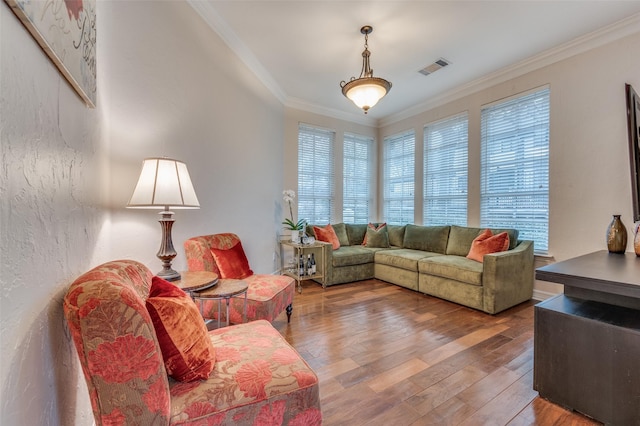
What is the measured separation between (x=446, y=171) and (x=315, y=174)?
2.17 m

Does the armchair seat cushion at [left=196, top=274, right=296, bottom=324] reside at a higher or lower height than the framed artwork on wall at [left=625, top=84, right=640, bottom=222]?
lower

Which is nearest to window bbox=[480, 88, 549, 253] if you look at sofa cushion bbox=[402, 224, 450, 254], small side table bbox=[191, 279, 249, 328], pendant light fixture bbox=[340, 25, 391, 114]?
sofa cushion bbox=[402, 224, 450, 254]

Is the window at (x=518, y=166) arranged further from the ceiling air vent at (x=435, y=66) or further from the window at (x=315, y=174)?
the window at (x=315, y=174)

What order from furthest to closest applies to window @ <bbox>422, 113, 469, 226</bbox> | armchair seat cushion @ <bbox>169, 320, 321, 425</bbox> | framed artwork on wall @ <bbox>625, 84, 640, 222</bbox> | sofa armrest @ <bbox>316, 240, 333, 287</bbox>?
window @ <bbox>422, 113, 469, 226</bbox>
sofa armrest @ <bbox>316, 240, 333, 287</bbox>
framed artwork on wall @ <bbox>625, 84, 640, 222</bbox>
armchair seat cushion @ <bbox>169, 320, 321, 425</bbox>

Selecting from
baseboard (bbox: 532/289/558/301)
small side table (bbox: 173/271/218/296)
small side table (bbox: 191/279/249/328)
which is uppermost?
small side table (bbox: 173/271/218/296)

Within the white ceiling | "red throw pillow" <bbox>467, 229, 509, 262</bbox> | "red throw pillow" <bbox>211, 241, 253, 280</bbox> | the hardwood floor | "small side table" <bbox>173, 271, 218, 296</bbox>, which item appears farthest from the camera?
"red throw pillow" <bbox>467, 229, 509, 262</bbox>

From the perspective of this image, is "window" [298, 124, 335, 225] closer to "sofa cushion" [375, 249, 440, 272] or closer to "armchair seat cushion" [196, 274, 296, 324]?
"sofa cushion" [375, 249, 440, 272]

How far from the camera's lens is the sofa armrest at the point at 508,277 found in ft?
9.33

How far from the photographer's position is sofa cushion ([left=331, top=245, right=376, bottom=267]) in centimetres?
400

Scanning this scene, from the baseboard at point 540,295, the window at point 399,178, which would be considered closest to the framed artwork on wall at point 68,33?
the baseboard at point 540,295

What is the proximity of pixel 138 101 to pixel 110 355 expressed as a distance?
1.68m

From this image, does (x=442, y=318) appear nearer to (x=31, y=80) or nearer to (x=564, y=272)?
(x=564, y=272)

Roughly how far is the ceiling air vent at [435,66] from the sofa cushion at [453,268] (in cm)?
246

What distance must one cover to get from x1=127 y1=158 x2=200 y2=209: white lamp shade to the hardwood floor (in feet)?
4.78
